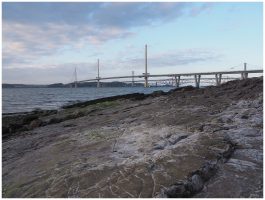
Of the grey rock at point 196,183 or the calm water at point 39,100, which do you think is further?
the calm water at point 39,100

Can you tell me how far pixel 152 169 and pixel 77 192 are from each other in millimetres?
1203

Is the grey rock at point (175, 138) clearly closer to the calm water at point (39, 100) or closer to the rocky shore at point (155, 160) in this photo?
the rocky shore at point (155, 160)

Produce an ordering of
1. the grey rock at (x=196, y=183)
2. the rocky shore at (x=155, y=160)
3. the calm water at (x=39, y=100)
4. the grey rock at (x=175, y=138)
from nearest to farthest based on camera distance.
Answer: the grey rock at (x=196, y=183), the rocky shore at (x=155, y=160), the grey rock at (x=175, y=138), the calm water at (x=39, y=100)

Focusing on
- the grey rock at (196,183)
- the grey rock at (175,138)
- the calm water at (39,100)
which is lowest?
the calm water at (39,100)

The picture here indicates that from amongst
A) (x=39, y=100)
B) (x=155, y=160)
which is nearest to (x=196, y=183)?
(x=155, y=160)

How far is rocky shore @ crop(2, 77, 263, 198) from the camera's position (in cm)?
542

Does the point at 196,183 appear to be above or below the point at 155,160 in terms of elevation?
below

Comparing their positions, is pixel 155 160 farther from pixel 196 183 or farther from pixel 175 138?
pixel 175 138

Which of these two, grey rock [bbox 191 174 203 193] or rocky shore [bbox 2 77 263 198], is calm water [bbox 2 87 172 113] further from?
grey rock [bbox 191 174 203 193]

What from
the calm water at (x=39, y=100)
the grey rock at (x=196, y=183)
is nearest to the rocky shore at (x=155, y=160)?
the grey rock at (x=196, y=183)

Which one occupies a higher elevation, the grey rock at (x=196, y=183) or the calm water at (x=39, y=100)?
the grey rock at (x=196, y=183)

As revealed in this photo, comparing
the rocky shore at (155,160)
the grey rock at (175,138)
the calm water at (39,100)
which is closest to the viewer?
the rocky shore at (155,160)

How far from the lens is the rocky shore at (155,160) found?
17.8 feet

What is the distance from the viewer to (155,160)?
20.3ft
